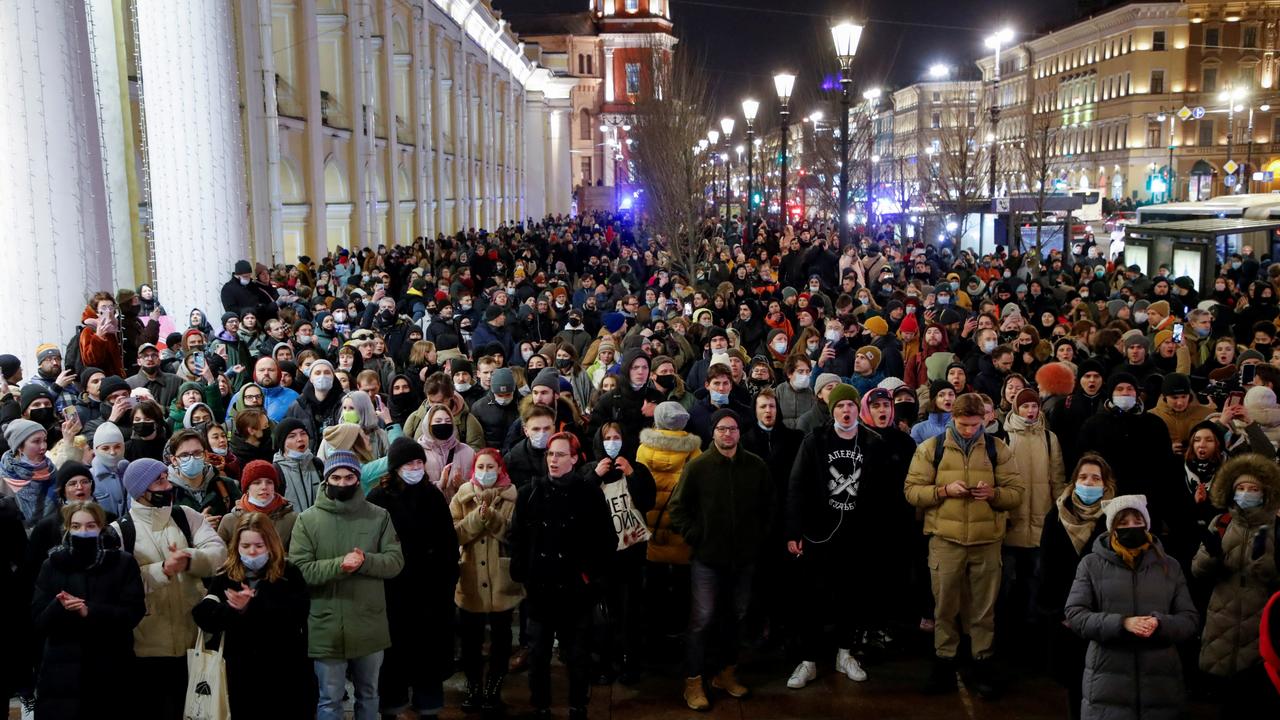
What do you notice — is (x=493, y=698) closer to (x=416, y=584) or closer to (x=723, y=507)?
(x=416, y=584)

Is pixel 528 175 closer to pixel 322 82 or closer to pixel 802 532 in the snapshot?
pixel 322 82

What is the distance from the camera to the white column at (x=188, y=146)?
59.2ft

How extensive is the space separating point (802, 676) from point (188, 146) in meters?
14.1

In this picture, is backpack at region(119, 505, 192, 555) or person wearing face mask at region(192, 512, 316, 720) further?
backpack at region(119, 505, 192, 555)

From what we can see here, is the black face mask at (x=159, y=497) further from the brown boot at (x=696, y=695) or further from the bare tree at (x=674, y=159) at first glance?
the bare tree at (x=674, y=159)

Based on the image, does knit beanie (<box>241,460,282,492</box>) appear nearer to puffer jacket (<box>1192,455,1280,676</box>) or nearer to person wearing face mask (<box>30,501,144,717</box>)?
person wearing face mask (<box>30,501,144,717</box>)

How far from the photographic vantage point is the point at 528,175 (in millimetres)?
79125

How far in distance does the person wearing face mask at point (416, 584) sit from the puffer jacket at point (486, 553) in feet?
0.96

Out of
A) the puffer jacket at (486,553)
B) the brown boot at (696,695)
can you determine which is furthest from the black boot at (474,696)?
the brown boot at (696,695)

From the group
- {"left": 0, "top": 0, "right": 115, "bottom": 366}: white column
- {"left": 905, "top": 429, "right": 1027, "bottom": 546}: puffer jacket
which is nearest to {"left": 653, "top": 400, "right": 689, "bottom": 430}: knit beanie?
{"left": 905, "top": 429, "right": 1027, "bottom": 546}: puffer jacket

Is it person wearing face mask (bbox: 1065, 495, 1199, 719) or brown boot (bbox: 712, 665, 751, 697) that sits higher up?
person wearing face mask (bbox: 1065, 495, 1199, 719)

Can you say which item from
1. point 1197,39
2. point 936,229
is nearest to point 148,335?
point 936,229

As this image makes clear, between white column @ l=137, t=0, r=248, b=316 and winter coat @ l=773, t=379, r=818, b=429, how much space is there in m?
11.4

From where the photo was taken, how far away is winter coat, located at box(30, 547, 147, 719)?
593 cm
